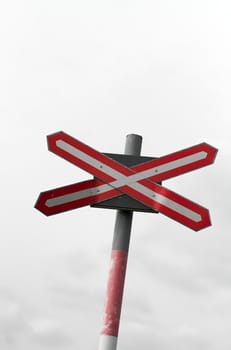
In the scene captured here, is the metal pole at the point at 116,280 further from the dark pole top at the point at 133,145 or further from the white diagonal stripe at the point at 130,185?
the dark pole top at the point at 133,145

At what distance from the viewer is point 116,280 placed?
14.1 ft

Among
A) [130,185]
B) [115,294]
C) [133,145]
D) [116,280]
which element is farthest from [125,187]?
[115,294]

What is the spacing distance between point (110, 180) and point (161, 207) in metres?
0.52

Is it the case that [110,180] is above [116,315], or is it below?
above

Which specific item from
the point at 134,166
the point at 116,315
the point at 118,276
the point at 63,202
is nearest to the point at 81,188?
the point at 63,202

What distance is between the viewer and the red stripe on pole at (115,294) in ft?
13.8

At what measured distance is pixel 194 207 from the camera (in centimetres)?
454

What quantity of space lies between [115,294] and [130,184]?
3.19 ft

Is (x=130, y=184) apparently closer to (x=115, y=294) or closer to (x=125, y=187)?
(x=125, y=187)

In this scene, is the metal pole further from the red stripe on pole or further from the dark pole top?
the dark pole top

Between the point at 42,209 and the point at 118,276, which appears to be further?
the point at 42,209

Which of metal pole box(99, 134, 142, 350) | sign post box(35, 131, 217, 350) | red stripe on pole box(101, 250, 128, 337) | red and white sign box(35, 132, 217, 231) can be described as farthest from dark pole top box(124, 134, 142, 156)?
red stripe on pole box(101, 250, 128, 337)

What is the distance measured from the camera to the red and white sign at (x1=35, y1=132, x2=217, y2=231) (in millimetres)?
4523

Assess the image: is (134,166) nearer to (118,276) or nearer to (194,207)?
(194,207)
